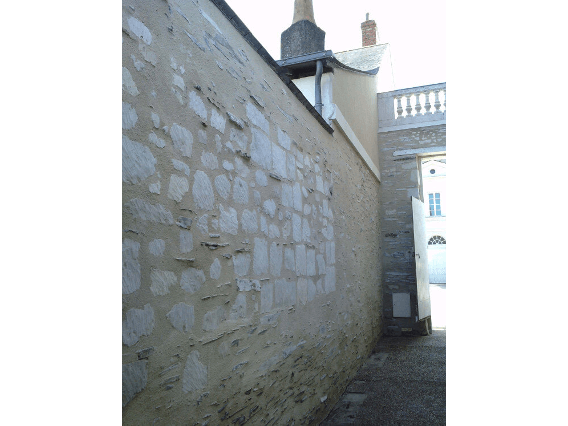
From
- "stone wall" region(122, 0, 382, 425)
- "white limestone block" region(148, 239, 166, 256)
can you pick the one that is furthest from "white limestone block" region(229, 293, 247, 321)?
"white limestone block" region(148, 239, 166, 256)

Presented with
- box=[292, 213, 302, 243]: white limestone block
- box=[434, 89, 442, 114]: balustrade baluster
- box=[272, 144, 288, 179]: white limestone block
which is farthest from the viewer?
box=[434, 89, 442, 114]: balustrade baluster

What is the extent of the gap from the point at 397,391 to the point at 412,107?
18.7 ft

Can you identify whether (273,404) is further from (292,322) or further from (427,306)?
(427,306)

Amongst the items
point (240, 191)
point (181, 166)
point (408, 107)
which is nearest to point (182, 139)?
point (181, 166)

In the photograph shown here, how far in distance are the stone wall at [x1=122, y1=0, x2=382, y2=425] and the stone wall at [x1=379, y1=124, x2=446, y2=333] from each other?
4193mm

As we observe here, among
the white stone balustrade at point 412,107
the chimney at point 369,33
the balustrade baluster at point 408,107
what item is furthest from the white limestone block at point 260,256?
the chimney at point 369,33

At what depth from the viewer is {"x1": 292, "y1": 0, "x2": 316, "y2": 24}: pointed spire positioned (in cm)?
Result: 727

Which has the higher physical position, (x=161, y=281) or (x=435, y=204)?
(x=435, y=204)

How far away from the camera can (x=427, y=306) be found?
7.80 meters

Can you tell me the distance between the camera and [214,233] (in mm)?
2088

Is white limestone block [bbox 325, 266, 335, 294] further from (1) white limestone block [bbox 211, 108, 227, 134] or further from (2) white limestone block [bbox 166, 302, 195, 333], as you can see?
(2) white limestone block [bbox 166, 302, 195, 333]

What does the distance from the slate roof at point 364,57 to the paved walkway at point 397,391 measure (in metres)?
6.24

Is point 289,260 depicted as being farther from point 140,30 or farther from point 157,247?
point 140,30

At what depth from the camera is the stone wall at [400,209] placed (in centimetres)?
765
